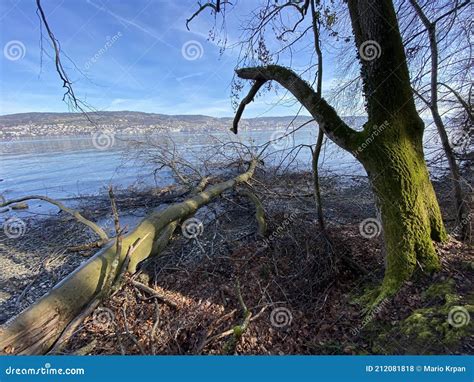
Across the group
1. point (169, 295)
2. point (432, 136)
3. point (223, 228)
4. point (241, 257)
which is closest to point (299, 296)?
point (241, 257)

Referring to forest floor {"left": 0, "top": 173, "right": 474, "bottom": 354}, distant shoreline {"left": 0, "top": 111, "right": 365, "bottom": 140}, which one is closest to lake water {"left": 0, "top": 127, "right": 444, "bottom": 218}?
distant shoreline {"left": 0, "top": 111, "right": 365, "bottom": 140}

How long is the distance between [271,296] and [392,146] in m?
2.67

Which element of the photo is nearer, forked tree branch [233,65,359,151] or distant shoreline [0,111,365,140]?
forked tree branch [233,65,359,151]

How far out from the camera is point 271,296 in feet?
14.1

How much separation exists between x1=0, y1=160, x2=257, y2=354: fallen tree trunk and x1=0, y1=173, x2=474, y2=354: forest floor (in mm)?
242

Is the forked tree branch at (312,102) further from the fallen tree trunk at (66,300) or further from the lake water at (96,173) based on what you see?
the lake water at (96,173)

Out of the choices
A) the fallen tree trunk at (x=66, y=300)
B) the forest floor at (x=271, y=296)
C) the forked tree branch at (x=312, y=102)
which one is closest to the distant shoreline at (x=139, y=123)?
the forked tree branch at (x=312, y=102)

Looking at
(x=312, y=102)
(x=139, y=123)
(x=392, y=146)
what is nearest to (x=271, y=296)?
(x=392, y=146)

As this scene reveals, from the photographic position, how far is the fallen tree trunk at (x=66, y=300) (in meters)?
3.09

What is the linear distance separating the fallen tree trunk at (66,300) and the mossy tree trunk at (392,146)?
3.76m

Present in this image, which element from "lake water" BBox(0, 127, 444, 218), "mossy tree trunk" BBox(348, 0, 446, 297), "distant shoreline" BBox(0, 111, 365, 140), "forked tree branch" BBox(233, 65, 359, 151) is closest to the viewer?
"mossy tree trunk" BBox(348, 0, 446, 297)

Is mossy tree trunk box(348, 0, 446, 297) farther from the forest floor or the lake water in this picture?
the lake water

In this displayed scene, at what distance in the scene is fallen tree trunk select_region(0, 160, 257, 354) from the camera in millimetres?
3092
